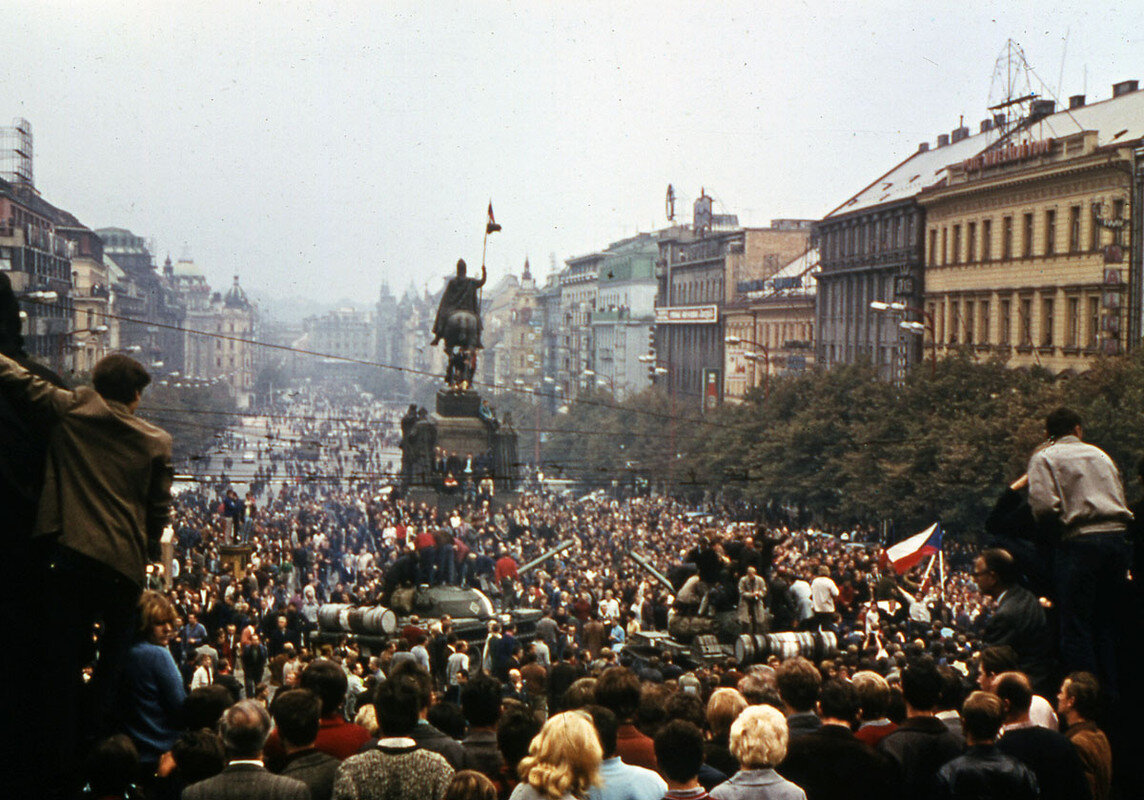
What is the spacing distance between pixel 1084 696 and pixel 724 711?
198cm

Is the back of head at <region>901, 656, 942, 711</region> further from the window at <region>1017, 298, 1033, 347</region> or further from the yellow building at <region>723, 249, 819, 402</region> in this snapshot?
the yellow building at <region>723, 249, 819, 402</region>

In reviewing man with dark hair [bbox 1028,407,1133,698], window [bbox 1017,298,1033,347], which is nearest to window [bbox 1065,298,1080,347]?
window [bbox 1017,298,1033,347]

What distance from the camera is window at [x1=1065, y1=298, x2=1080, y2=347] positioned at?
56.8 meters

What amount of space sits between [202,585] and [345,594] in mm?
3573

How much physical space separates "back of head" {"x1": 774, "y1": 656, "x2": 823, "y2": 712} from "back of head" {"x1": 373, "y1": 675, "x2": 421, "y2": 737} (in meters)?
2.35

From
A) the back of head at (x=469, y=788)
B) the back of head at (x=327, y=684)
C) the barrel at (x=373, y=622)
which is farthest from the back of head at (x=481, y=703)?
the barrel at (x=373, y=622)

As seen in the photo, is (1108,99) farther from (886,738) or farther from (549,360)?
(549,360)

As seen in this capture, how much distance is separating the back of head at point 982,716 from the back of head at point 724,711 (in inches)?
70.0

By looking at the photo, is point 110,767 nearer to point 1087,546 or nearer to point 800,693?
point 800,693

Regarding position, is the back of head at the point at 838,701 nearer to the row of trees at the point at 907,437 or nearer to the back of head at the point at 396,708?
the back of head at the point at 396,708

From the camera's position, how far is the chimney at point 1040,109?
66.7 metres

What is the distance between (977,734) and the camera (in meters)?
7.59

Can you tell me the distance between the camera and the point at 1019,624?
31.9 ft

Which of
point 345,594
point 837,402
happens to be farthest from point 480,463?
point 345,594
